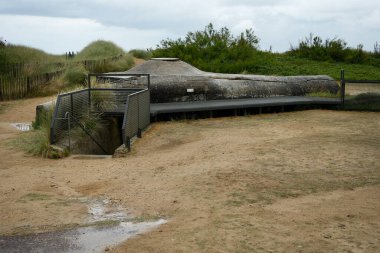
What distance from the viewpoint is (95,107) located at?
13180mm

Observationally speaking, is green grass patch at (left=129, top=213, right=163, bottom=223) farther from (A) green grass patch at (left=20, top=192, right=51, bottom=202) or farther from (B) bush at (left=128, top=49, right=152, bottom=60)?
(B) bush at (left=128, top=49, right=152, bottom=60)

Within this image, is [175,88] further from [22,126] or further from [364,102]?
[364,102]

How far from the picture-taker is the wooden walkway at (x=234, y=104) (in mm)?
A: 14361

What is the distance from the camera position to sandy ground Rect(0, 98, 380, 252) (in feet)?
18.6

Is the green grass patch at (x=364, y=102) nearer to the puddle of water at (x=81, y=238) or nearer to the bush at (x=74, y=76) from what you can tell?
the bush at (x=74, y=76)

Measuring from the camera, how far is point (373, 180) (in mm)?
7922

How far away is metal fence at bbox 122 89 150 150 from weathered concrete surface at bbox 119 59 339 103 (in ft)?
8.14

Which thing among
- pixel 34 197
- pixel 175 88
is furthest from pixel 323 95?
pixel 34 197

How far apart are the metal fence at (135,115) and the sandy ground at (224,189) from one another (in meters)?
0.31

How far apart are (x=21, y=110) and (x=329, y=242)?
1393 cm

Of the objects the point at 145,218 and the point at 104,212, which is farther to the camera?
the point at 104,212

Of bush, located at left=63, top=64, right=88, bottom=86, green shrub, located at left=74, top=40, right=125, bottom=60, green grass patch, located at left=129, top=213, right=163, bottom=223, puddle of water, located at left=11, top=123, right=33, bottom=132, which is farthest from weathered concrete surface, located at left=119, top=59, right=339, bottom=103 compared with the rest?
green shrub, located at left=74, top=40, right=125, bottom=60

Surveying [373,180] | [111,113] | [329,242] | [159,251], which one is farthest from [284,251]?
[111,113]

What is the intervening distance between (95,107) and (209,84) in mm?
4476
